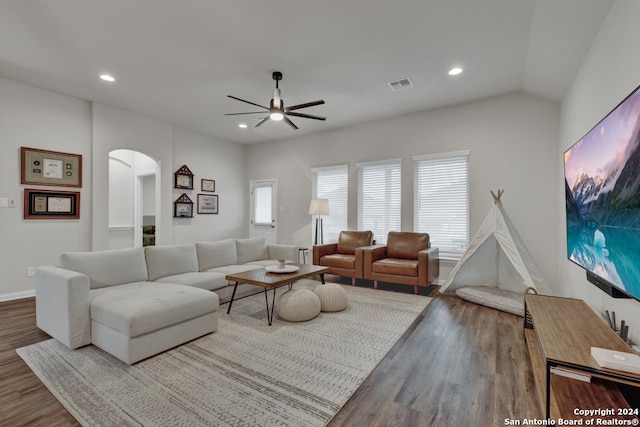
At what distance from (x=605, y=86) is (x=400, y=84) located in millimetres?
2242

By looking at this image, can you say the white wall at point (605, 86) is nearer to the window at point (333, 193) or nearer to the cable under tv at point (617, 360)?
the cable under tv at point (617, 360)

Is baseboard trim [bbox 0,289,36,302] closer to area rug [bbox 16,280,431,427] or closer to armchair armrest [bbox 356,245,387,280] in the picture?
area rug [bbox 16,280,431,427]

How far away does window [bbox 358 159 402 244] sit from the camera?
17.7ft

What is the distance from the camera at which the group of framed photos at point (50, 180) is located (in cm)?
410

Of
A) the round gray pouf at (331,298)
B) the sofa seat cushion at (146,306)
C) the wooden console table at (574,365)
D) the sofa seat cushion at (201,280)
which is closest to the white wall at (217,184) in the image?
the sofa seat cushion at (201,280)

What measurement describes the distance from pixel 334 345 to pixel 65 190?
15.2 ft

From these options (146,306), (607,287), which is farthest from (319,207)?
(607,287)

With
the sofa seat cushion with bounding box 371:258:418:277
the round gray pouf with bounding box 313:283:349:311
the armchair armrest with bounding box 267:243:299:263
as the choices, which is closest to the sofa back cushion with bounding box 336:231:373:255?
the sofa seat cushion with bounding box 371:258:418:277

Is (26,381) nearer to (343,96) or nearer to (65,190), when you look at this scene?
(65,190)

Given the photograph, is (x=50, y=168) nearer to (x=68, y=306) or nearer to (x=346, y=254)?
(x=68, y=306)

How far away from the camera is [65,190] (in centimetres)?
445

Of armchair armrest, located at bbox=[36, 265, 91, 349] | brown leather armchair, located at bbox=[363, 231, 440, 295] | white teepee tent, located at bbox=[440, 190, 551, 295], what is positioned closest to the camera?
armchair armrest, located at bbox=[36, 265, 91, 349]

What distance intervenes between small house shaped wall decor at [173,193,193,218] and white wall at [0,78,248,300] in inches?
4.7

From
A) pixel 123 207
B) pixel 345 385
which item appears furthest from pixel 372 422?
pixel 123 207
